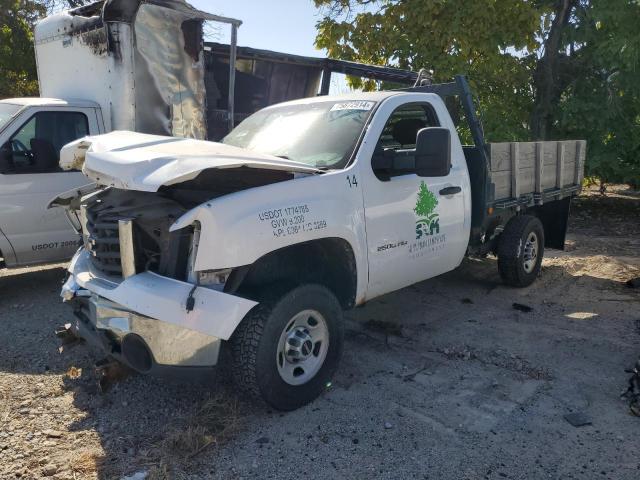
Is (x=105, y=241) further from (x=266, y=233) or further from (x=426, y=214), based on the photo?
(x=426, y=214)

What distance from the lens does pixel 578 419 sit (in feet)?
11.4

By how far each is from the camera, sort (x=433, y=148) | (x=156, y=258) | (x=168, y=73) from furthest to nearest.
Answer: (x=168, y=73)
(x=433, y=148)
(x=156, y=258)

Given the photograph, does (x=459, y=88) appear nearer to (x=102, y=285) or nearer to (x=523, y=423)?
(x=523, y=423)

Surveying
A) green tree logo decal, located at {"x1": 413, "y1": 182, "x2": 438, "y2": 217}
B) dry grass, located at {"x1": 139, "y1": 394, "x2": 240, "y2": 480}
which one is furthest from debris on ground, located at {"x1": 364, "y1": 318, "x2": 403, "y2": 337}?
dry grass, located at {"x1": 139, "y1": 394, "x2": 240, "y2": 480}

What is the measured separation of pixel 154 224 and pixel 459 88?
345 cm

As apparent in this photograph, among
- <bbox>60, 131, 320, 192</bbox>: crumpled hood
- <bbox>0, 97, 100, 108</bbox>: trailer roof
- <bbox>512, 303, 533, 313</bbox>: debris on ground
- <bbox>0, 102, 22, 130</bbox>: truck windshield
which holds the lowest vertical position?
<bbox>512, 303, 533, 313</bbox>: debris on ground

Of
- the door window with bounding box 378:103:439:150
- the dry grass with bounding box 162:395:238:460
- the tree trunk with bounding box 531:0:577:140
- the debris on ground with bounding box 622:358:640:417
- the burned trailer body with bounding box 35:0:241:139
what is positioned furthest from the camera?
the tree trunk with bounding box 531:0:577:140

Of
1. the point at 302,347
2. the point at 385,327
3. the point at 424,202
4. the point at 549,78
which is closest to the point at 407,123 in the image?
the point at 424,202

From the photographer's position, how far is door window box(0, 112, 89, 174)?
18.1 ft

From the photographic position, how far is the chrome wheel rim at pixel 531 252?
640cm

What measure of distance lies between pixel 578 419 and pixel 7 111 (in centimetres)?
581

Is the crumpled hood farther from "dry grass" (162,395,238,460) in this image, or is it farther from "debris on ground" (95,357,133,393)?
"dry grass" (162,395,238,460)

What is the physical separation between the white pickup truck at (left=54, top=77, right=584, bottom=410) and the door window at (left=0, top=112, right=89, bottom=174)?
170 centimetres

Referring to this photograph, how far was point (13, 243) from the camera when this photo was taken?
220 inches
